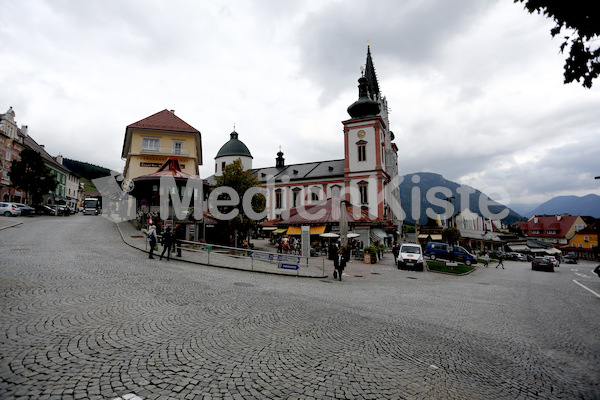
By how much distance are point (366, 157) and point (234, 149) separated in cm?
3097

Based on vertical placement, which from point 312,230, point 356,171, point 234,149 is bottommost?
point 312,230

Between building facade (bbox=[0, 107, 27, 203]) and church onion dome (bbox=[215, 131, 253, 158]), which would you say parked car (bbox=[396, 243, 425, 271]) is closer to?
building facade (bbox=[0, 107, 27, 203])

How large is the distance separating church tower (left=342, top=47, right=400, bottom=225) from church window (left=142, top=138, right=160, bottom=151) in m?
27.7

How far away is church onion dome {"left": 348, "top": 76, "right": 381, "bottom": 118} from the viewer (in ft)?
158

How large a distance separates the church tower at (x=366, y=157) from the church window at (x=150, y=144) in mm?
27739

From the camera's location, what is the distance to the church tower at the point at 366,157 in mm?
46969

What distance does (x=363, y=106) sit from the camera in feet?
159

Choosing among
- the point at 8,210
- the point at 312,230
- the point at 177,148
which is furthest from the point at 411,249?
the point at 8,210

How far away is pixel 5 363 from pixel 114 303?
304 centimetres

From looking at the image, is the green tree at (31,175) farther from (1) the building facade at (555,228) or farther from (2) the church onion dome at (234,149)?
(1) the building facade at (555,228)

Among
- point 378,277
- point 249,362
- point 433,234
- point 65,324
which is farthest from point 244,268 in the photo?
point 433,234

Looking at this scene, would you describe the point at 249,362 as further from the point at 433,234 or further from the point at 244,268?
the point at 433,234

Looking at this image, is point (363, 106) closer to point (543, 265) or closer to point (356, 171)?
point (356, 171)

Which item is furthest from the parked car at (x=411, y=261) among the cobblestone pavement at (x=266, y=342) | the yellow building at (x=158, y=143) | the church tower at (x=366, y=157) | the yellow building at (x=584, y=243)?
the yellow building at (x=584, y=243)
